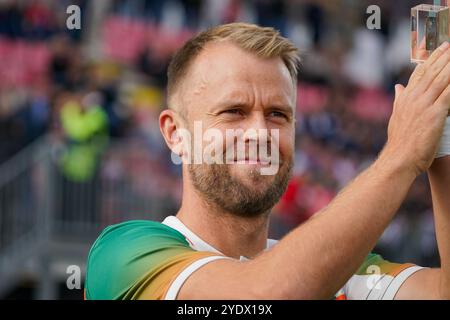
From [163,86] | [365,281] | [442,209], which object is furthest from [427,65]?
[163,86]

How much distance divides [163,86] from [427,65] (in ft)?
31.9

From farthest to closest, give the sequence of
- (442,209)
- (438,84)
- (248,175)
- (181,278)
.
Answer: (248,175), (442,209), (181,278), (438,84)

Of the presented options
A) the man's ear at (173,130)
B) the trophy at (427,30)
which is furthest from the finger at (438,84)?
the man's ear at (173,130)

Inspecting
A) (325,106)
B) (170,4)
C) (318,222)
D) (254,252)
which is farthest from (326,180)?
(318,222)

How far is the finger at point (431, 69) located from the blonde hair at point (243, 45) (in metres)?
0.74

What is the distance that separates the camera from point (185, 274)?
9.06 feet

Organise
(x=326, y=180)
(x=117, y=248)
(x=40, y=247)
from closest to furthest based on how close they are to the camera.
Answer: (x=117, y=248) < (x=40, y=247) < (x=326, y=180)

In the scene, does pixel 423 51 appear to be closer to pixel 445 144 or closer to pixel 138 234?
pixel 445 144

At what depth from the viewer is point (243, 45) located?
333 centimetres

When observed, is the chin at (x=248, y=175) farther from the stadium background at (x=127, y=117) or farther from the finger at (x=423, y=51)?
the stadium background at (x=127, y=117)

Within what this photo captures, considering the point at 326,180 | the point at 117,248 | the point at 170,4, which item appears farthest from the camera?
the point at 170,4

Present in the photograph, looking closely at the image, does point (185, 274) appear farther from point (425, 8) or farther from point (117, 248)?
point (425, 8)

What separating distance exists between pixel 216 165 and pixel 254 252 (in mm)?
347

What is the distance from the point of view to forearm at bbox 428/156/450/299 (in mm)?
2928
